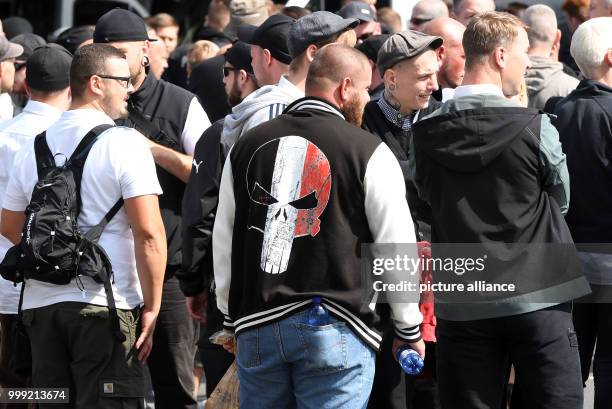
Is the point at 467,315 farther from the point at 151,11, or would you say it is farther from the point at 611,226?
the point at 151,11

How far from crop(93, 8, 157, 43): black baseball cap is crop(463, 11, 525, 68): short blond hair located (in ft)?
7.20

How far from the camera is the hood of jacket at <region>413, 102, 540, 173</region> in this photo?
14.4 ft

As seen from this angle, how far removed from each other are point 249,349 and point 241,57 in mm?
2268

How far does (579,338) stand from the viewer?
533 centimetres

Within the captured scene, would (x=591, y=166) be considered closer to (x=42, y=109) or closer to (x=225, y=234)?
(x=225, y=234)

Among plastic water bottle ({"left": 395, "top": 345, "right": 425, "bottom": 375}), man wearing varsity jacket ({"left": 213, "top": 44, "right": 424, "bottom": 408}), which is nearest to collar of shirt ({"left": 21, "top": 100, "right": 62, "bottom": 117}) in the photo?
man wearing varsity jacket ({"left": 213, "top": 44, "right": 424, "bottom": 408})

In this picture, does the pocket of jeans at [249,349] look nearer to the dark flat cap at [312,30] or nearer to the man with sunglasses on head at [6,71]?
the dark flat cap at [312,30]

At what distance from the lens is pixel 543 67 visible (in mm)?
6887

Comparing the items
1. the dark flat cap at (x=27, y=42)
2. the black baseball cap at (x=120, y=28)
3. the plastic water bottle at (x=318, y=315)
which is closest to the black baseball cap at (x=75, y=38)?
the dark flat cap at (x=27, y=42)

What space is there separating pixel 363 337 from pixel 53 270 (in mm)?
1427

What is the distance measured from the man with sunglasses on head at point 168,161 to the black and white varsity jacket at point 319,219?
1.77 m

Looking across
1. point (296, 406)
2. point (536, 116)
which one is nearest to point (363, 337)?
point (296, 406)

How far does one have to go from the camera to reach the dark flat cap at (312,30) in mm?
5086

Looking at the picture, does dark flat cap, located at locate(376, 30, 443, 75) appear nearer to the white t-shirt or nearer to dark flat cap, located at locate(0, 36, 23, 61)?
the white t-shirt
